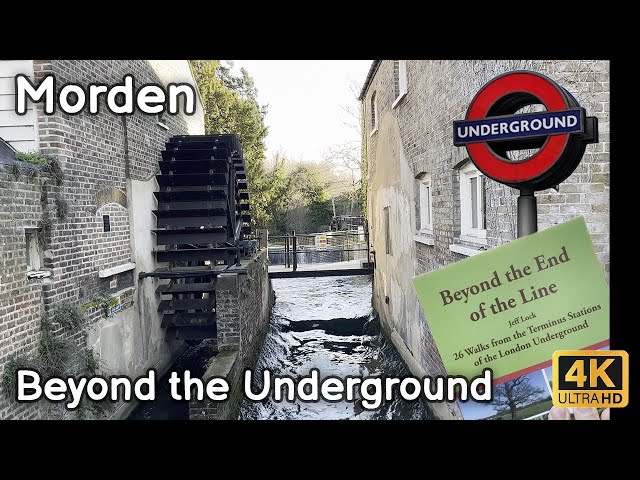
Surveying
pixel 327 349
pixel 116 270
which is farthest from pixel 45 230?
pixel 327 349

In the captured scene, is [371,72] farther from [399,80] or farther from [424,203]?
[424,203]

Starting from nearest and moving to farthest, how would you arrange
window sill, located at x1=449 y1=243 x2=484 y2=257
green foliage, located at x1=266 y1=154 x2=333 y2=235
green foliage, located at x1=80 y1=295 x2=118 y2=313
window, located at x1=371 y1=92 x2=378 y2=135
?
window sill, located at x1=449 y1=243 x2=484 y2=257 < green foliage, located at x1=80 y1=295 x2=118 y2=313 < window, located at x1=371 y1=92 x2=378 y2=135 < green foliage, located at x1=266 y1=154 x2=333 y2=235

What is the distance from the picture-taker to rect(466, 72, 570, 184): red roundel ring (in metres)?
2.25

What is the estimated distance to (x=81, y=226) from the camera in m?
5.93

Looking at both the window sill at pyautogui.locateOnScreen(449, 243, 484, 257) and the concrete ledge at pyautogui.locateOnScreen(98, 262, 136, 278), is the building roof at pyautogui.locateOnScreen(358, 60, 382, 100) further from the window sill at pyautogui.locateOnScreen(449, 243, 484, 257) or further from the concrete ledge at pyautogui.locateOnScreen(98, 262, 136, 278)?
the concrete ledge at pyautogui.locateOnScreen(98, 262, 136, 278)

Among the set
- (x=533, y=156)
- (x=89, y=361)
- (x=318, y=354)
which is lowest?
(x=318, y=354)

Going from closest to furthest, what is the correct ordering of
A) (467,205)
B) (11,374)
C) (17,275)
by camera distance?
(11,374), (17,275), (467,205)

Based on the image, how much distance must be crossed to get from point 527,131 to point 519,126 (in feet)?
0.15

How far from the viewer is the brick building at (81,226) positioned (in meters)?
4.64

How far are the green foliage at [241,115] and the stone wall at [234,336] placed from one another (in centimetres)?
869

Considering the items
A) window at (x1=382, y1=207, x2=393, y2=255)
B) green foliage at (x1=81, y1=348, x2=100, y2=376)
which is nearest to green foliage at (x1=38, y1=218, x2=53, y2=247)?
green foliage at (x1=81, y1=348, x2=100, y2=376)

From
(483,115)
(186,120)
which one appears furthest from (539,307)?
(186,120)

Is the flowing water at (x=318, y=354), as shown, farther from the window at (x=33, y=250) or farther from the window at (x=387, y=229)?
the window at (x=33, y=250)

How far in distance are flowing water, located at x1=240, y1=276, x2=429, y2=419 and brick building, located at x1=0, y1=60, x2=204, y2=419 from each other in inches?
80.9
